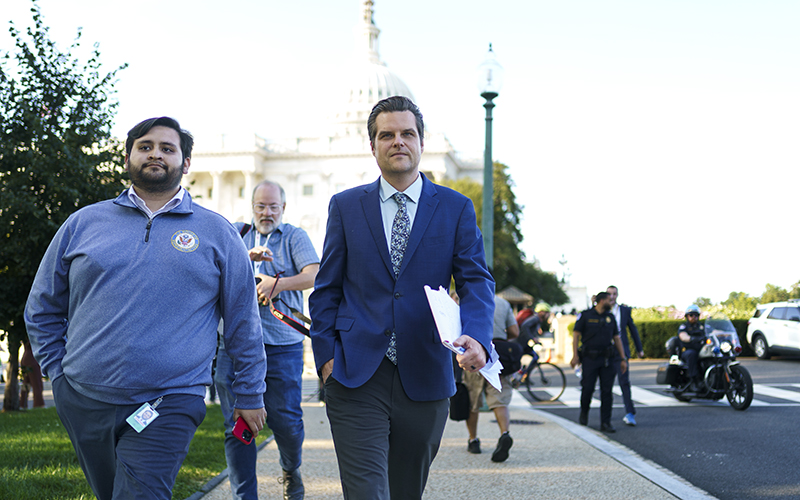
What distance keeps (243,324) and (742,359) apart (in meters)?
23.7

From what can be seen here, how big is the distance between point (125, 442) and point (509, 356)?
5638 millimetres

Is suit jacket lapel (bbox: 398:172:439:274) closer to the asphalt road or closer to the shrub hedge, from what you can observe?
the asphalt road

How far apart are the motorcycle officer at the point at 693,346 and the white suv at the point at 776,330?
427 inches

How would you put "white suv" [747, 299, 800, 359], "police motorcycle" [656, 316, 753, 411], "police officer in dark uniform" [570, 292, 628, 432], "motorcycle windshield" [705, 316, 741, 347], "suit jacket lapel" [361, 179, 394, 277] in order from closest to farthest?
"suit jacket lapel" [361, 179, 394, 277], "police officer in dark uniform" [570, 292, 628, 432], "police motorcycle" [656, 316, 753, 411], "motorcycle windshield" [705, 316, 741, 347], "white suv" [747, 299, 800, 359]

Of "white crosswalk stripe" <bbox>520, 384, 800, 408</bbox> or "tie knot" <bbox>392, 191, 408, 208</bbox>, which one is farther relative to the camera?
"white crosswalk stripe" <bbox>520, 384, 800, 408</bbox>

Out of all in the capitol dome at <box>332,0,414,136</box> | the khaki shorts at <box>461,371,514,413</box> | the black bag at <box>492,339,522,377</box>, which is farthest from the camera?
the capitol dome at <box>332,0,414,136</box>

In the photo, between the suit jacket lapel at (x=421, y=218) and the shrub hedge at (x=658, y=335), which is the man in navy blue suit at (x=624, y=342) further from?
the shrub hedge at (x=658, y=335)

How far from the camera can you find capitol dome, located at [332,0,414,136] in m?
97.0

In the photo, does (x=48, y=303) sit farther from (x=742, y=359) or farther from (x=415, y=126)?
(x=742, y=359)

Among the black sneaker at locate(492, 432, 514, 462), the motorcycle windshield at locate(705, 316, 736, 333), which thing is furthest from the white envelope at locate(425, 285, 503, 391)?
the motorcycle windshield at locate(705, 316, 736, 333)

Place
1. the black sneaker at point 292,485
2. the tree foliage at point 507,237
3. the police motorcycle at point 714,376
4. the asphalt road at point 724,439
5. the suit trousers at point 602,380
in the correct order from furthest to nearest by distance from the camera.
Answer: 1. the tree foliage at point 507,237
2. the police motorcycle at point 714,376
3. the suit trousers at point 602,380
4. the asphalt road at point 724,439
5. the black sneaker at point 292,485

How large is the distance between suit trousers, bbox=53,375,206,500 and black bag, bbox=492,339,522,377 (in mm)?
5421

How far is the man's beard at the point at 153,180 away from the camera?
10.3 ft

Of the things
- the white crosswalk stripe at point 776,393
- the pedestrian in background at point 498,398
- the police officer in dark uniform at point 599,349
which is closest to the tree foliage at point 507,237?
the white crosswalk stripe at point 776,393
